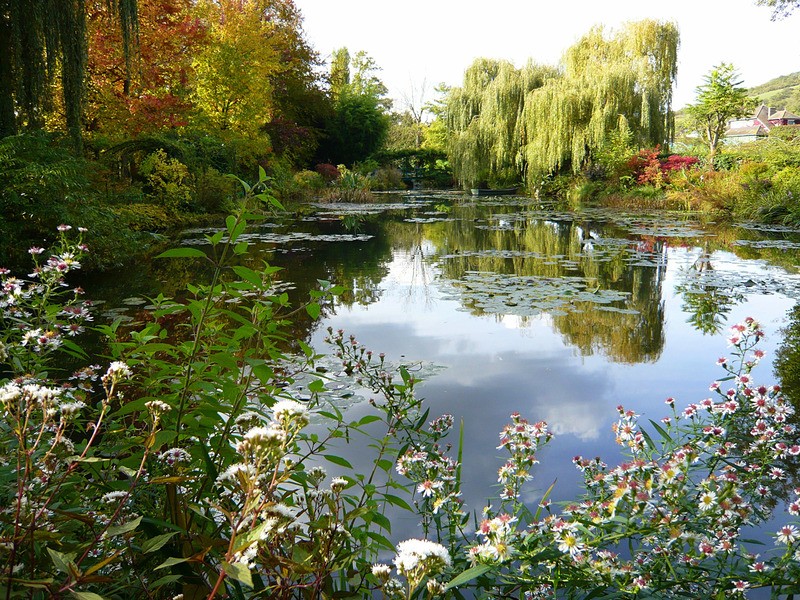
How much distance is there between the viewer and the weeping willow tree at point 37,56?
17.5ft

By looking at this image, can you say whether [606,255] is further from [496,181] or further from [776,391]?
[496,181]

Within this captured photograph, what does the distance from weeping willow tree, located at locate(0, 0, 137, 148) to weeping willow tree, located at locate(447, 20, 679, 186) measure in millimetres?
15029

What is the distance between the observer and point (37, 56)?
5.45 meters

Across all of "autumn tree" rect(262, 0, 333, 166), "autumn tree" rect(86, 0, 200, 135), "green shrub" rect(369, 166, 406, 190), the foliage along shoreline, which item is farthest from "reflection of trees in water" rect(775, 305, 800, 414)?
"green shrub" rect(369, 166, 406, 190)

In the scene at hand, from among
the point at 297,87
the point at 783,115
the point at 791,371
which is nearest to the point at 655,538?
the point at 791,371

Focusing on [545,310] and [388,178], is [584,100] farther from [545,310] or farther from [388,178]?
[545,310]

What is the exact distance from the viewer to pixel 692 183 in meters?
16.3

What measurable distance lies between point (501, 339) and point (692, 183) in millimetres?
14172

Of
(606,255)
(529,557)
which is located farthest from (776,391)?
(606,255)

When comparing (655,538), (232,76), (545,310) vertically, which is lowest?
(545,310)

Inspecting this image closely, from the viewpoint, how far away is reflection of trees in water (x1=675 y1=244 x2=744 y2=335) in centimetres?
512

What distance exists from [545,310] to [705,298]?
1.82 metres

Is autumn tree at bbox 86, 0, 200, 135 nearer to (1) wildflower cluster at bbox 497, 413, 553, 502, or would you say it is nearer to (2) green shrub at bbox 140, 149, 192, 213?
(2) green shrub at bbox 140, 149, 192, 213

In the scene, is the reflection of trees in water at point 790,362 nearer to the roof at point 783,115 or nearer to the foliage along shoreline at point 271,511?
the foliage along shoreline at point 271,511
